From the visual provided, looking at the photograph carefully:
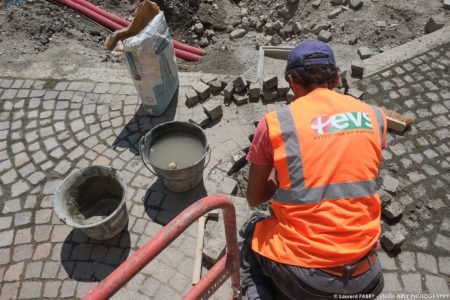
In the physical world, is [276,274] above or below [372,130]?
below

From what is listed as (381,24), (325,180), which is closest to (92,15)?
(381,24)

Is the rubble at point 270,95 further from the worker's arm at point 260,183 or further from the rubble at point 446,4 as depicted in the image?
the rubble at point 446,4

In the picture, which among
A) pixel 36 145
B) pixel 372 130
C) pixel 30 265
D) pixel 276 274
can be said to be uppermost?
pixel 372 130

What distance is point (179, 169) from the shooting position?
4164mm

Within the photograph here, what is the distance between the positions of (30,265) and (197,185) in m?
2.03

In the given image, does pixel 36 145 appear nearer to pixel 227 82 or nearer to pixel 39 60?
pixel 39 60

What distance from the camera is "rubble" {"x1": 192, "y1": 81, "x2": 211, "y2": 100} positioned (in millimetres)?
5680

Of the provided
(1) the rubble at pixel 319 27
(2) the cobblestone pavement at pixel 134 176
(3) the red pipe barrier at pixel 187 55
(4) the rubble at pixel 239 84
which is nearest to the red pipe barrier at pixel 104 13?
(3) the red pipe barrier at pixel 187 55

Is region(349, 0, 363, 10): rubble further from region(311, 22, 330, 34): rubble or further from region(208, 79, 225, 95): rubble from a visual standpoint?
region(208, 79, 225, 95): rubble

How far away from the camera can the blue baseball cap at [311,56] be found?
9.36 feet

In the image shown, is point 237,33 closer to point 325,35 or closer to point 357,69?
point 325,35

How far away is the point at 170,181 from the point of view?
4414 mm

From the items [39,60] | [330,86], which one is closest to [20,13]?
[39,60]

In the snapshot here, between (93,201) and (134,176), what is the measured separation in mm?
608
